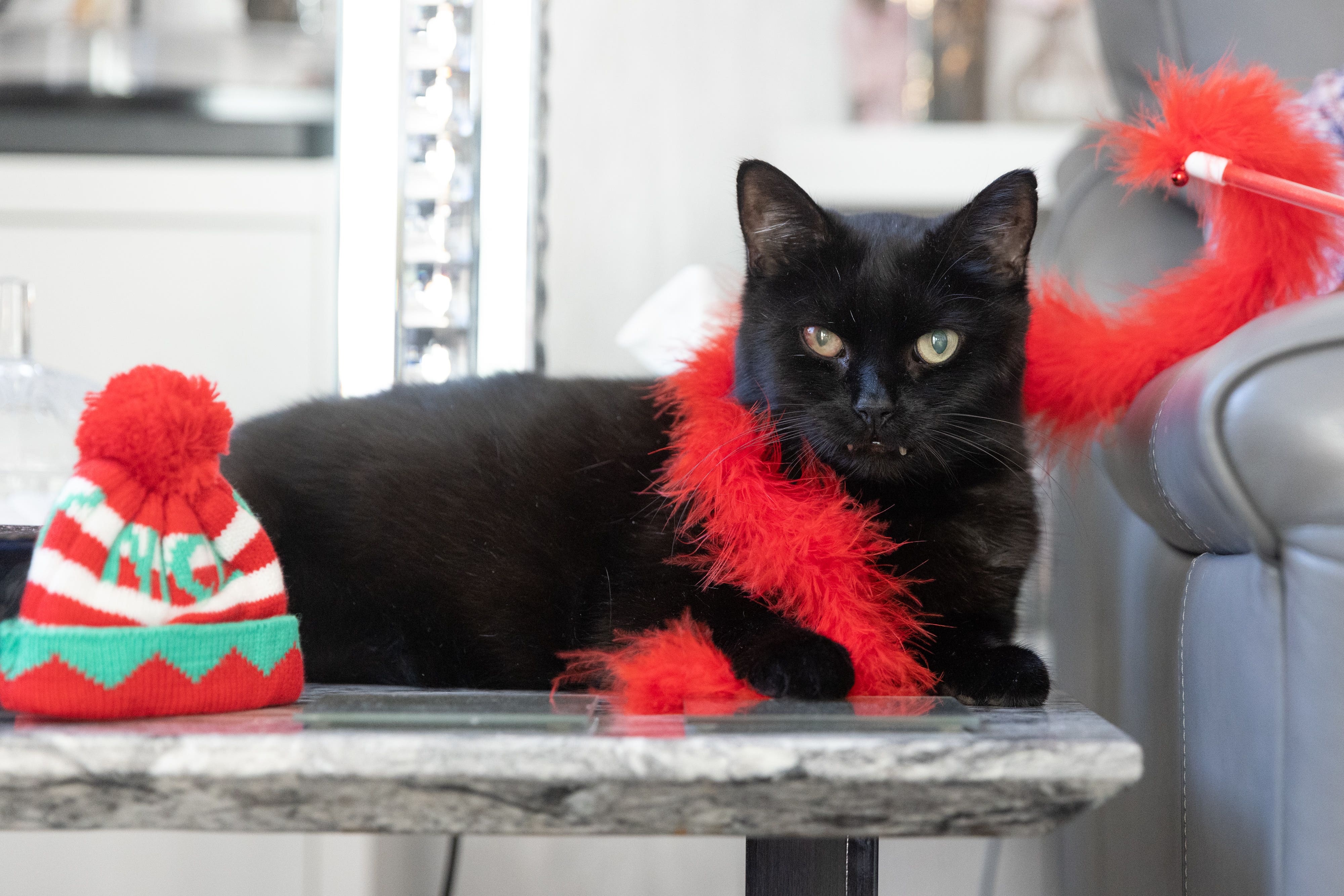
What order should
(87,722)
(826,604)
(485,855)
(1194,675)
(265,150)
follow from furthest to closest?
(265,150), (485,855), (1194,675), (826,604), (87,722)

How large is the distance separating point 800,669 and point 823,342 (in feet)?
0.91

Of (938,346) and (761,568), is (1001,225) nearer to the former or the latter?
(938,346)

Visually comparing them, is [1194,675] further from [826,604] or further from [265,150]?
[265,150]

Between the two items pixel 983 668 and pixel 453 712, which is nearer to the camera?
pixel 453 712

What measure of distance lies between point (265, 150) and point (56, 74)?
0.40 m

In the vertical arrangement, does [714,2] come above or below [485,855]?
above

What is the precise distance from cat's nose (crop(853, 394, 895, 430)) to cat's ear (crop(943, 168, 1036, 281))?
157 mm

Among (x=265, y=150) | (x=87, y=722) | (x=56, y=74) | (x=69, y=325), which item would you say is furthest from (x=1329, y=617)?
(x=56, y=74)

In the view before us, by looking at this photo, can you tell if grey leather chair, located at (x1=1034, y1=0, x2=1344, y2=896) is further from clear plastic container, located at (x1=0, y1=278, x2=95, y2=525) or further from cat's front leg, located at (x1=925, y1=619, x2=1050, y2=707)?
clear plastic container, located at (x1=0, y1=278, x2=95, y2=525)

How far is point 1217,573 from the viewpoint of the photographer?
79cm

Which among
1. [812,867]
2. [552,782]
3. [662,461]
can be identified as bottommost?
[812,867]

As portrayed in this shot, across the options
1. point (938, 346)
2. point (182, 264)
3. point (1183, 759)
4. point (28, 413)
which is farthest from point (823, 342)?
point (182, 264)

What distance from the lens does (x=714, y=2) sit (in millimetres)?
1689

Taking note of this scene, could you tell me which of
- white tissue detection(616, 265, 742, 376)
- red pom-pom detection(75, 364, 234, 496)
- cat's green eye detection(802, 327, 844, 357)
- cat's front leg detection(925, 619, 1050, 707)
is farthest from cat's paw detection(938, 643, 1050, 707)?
white tissue detection(616, 265, 742, 376)
